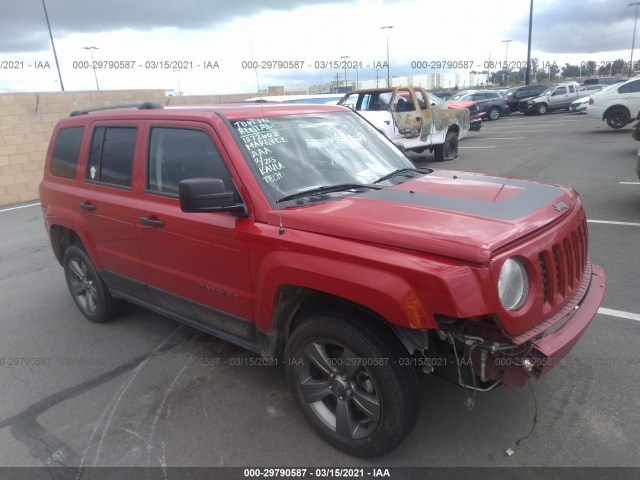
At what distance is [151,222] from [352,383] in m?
1.88

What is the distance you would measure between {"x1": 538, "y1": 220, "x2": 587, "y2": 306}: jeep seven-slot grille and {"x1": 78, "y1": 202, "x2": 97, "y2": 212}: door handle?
350 centimetres

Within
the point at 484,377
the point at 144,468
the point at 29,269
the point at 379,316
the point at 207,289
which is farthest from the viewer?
the point at 29,269

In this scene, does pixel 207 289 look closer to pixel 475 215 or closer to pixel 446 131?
pixel 475 215

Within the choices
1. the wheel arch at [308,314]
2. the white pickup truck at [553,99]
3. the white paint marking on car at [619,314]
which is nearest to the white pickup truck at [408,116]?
the white paint marking on car at [619,314]

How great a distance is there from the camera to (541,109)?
91.1 ft

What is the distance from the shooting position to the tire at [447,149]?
1355 cm

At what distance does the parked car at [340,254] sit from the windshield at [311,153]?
0.01 m

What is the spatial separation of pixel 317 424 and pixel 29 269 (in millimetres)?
5497

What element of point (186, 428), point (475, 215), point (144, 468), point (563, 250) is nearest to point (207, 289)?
point (186, 428)

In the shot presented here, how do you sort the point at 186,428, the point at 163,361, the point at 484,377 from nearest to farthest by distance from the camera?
the point at 484,377 → the point at 186,428 → the point at 163,361

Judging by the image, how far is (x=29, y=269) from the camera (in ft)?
21.7

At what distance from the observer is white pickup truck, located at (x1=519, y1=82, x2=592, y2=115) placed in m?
27.2

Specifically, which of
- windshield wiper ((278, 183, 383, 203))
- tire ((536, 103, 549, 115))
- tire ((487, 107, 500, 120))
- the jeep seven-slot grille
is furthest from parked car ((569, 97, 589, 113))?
windshield wiper ((278, 183, 383, 203))

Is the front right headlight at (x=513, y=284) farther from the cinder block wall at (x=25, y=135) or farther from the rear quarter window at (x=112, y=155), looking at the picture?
the cinder block wall at (x=25, y=135)
